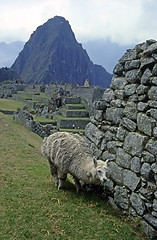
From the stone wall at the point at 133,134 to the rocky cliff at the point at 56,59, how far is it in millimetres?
153981

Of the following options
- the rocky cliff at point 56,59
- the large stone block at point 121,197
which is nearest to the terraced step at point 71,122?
the large stone block at point 121,197

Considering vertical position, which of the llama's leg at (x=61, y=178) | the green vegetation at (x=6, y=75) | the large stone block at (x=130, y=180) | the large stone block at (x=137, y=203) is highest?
the large stone block at (x=130, y=180)

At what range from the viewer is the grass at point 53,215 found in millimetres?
4793

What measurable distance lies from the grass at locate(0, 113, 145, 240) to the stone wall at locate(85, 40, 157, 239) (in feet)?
1.01

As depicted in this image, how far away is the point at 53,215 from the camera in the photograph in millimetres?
5262

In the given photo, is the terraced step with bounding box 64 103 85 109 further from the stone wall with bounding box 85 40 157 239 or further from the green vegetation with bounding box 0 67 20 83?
the green vegetation with bounding box 0 67 20 83

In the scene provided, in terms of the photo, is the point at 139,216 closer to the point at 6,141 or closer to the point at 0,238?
the point at 0,238

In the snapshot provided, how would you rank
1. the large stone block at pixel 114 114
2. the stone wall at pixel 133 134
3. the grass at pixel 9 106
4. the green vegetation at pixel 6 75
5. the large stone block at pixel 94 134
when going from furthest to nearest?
1. the green vegetation at pixel 6 75
2. the grass at pixel 9 106
3. the large stone block at pixel 94 134
4. the large stone block at pixel 114 114
5. the stone wall at pixel 133 134

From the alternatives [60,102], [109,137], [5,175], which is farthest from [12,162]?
[60,102]

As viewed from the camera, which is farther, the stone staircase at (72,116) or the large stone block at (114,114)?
the stone staircase at (72,116)

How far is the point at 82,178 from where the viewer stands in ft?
19.0

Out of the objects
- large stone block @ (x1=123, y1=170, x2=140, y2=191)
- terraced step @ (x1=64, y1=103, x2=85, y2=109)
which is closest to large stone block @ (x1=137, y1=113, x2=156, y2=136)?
large stone block @ (x1=123, y1=170, x2=140, y2=191)

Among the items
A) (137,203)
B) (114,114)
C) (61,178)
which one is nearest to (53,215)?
(61,178)

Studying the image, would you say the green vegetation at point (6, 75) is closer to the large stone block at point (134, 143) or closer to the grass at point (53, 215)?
the grass at point (53, 215)
